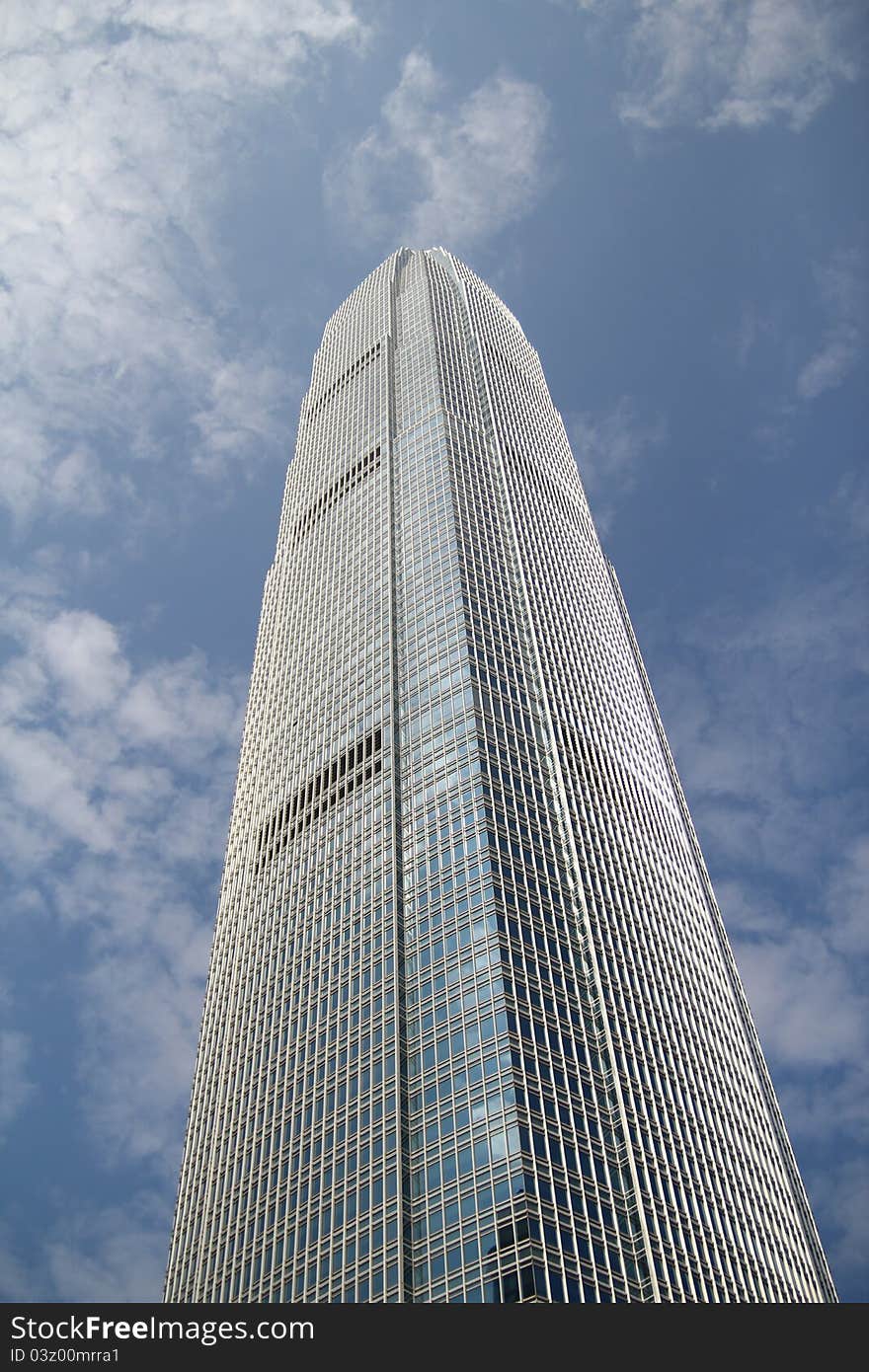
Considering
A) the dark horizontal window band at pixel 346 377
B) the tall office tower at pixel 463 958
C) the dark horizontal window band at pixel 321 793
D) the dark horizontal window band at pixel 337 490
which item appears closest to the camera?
the tall office tower at pixel 463 958

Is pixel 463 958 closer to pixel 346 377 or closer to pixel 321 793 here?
pixel 321 793

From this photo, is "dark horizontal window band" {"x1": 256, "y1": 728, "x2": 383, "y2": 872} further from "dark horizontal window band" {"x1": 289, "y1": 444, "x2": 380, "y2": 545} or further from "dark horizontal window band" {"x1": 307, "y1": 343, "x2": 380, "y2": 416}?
"dark horizontal window band" {"x1": 307, "y1": 343, "x2": 380, "y2": 416}

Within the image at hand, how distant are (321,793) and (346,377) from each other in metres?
84.9

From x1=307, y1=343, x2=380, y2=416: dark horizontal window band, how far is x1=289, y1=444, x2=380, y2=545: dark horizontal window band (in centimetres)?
2743

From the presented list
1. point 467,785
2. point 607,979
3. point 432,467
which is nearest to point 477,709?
point 467,785

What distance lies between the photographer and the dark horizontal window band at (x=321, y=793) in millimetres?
109188

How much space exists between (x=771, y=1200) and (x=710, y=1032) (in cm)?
1426

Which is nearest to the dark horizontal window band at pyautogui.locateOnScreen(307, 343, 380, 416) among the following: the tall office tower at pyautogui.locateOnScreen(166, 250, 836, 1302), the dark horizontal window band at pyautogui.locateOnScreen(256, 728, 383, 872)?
the tall office tower at pyautogui.locateOnScreen(166, 250, 836, 1302)

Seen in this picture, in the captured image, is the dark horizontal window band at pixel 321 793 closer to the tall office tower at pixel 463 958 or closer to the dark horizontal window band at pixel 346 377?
the tall office tower at pixel 463 958

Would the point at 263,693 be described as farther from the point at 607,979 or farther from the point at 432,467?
the point at 607,979

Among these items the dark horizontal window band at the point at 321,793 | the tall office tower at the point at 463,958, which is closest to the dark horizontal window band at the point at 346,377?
the tall office tower at the point at 463,958

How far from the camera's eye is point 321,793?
11312cm

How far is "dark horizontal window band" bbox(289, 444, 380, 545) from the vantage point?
149500 millimetres

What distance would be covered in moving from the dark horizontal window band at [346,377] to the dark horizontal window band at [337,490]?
2743cm
